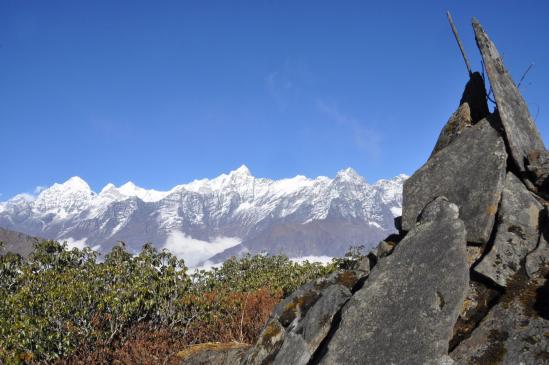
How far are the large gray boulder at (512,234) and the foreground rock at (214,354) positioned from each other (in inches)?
449

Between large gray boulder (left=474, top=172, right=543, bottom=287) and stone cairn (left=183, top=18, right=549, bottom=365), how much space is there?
0.04 meters

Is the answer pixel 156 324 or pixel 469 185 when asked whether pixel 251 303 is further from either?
pixel 469 185

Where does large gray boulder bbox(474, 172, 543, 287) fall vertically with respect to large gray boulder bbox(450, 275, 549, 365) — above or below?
above

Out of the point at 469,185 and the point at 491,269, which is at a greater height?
the point at 469,185

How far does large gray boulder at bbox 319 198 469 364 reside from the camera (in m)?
13.4

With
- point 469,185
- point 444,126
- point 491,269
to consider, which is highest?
point 444,126

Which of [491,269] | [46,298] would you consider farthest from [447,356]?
[46,298]

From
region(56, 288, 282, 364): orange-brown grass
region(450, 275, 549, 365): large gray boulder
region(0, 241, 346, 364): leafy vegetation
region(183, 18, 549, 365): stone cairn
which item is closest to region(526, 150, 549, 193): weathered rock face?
region(183, 18, 549, 365): stone cairn

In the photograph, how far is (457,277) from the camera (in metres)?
14.7

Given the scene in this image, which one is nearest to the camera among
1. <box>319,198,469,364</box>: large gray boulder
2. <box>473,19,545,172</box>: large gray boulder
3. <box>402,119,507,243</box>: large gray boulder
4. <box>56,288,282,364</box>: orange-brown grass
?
<box>319,198,469,364</box>: large gray boulder

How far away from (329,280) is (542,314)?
9601 mm

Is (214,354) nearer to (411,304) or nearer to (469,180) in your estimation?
(411,304)

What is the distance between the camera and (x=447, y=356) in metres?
12.8

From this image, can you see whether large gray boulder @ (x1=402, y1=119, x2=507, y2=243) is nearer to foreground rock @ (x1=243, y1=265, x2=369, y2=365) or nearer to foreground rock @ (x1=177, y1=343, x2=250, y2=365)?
foreground rock @ (x1=243, y1=265, x2=369, y2=365)
